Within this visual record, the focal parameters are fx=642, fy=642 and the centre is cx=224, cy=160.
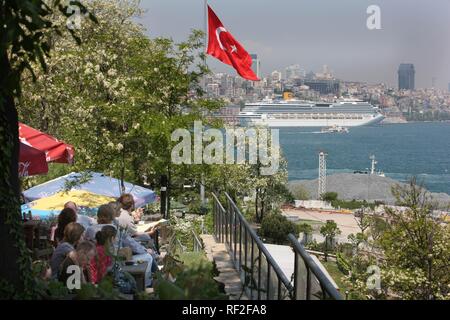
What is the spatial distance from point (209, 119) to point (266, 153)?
33377 millimetres

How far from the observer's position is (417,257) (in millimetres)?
17031

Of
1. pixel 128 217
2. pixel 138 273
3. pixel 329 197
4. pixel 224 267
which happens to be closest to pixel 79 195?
pixel 128 217

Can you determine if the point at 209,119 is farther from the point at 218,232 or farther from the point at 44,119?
the point at 44,119

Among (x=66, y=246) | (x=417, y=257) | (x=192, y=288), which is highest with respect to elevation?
(x=192, y=288)

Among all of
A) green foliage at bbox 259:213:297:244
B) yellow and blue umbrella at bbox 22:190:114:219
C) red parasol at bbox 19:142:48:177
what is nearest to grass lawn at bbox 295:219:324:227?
green foliage at bbox 259:213:297:244

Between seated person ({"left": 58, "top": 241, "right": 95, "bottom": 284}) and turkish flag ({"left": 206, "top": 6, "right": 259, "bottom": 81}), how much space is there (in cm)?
908

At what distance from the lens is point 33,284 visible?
3729mm

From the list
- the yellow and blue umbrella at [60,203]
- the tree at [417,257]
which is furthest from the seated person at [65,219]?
the tree at [417,257]

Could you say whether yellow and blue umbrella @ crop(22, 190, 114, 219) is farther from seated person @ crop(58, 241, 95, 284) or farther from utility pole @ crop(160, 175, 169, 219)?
seated person @ crop(58, 241, 95, 284)

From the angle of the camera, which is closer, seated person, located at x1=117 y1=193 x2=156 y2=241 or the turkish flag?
seated person, located at x1=117 y1=193 x2=156 y2=241

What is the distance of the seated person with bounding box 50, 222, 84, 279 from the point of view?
5.59 m

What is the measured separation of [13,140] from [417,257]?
15045mm

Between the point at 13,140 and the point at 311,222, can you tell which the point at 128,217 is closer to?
the point at 13,140
